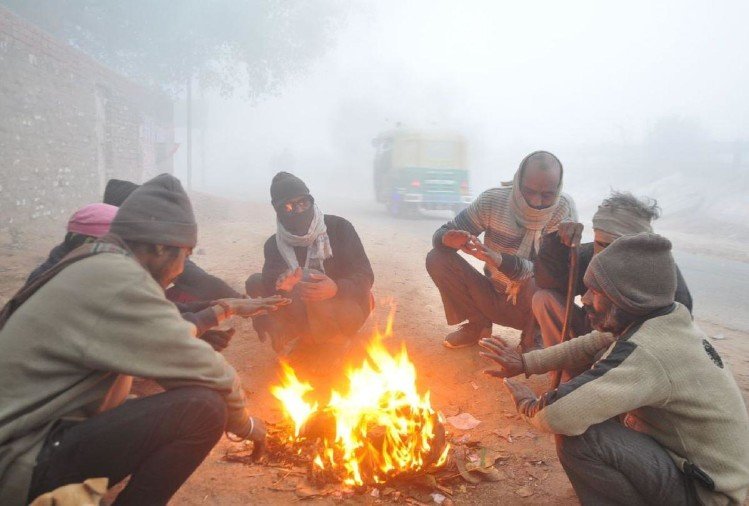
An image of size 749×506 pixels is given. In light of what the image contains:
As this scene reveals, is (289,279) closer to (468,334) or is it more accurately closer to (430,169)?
(468,334)

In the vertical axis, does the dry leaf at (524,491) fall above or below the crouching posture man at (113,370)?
below

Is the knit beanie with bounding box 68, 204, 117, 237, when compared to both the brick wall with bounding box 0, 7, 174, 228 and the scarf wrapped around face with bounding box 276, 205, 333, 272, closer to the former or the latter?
the scarf wrapped around face with bounding box 276, 205, 333, 272

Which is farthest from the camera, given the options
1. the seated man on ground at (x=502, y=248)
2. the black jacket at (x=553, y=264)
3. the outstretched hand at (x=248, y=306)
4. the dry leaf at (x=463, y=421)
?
the seated man on ground at (x=502, y=248)

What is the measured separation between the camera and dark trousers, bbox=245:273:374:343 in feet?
14.6

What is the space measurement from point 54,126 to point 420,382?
39.9ft

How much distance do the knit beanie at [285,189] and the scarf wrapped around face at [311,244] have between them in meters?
0.21

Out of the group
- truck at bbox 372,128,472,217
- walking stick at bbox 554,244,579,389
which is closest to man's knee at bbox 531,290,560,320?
walking stick at bbox 554,244,579,389

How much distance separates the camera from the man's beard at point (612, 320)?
7.91 feet

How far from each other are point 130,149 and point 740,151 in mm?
26900

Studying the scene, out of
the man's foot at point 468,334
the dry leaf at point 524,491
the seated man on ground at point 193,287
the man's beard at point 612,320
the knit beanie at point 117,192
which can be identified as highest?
the knit beanie at point 117,192

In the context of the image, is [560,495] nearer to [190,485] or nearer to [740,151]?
[190,485]

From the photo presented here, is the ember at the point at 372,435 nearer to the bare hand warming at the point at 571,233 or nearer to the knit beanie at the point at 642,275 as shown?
the knit beanie at the point at 642,275

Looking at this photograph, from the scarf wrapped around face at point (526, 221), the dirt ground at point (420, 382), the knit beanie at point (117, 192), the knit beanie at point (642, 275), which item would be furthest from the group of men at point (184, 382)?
the scarf wrapped around face at point (526, 221)

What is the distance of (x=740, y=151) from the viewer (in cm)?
2472
